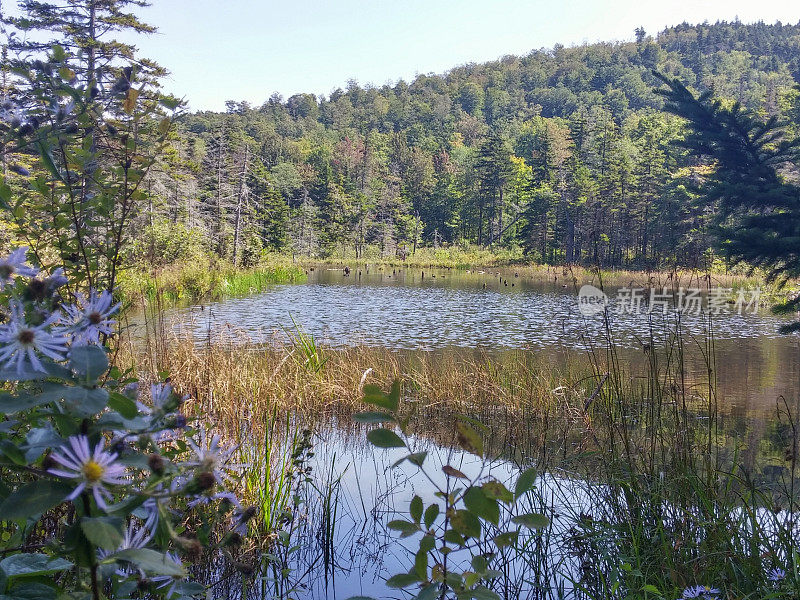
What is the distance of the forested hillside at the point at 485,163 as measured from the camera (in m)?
24.1

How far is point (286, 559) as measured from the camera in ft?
8.41

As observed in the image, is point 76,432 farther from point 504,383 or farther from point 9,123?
point 504,383

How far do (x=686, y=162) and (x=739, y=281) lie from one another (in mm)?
18475

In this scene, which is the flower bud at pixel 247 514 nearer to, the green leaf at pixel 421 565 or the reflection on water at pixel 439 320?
the green leaf at pixel 421 565

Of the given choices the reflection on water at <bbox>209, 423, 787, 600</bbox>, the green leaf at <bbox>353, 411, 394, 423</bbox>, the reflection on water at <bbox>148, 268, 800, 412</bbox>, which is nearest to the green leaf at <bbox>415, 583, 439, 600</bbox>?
the green leaf at <bbox>353, 411, 394, 423</bbox>

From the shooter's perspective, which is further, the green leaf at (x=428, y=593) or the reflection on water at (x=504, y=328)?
the reflection on water at (x=504, y=328)

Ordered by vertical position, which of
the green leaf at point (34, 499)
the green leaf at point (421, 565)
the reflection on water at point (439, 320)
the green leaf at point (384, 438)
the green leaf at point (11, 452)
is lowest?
the reflection on water at point (439, 320)

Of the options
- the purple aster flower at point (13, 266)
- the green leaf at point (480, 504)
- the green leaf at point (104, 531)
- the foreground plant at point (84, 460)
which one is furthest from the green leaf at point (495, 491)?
the purple aster flower at point (13, 266)

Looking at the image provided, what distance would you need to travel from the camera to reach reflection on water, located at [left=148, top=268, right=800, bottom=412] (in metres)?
7.33

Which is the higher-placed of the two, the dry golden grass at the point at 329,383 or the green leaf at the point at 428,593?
the green leaf at the point at 428,593

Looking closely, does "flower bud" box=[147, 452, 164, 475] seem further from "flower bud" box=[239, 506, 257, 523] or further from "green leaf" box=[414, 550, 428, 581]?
"green leaf" box=[414, 550, 428, 581]

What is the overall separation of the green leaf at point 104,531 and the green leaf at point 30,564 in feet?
0.55

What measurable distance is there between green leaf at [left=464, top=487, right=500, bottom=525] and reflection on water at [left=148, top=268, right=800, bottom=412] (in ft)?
13.8

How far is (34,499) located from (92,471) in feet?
0.16
